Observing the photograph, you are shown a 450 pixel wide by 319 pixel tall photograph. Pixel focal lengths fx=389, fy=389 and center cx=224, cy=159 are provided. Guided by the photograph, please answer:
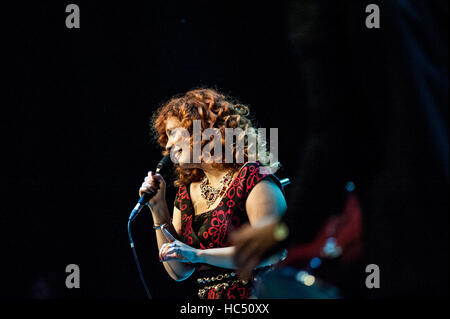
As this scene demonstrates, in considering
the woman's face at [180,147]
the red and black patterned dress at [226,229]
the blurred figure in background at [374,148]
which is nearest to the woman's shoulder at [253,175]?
the red and black patterned dress at [226,229]

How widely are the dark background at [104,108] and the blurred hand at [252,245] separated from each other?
1.36 m

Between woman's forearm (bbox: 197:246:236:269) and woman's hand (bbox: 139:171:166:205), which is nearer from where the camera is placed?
woman's forearm (bbox: 197:246:236:269)

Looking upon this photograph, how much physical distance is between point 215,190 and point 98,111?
30.1 inches

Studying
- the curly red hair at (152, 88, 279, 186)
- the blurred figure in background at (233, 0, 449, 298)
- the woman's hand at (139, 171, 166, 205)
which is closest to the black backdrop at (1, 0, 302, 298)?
the curly red hair at (152, 88, 279, 186)

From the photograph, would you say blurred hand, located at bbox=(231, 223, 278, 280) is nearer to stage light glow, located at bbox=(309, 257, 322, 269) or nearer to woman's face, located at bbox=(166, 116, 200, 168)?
stage light glow, located at bbox=(309, 257, 322, 269)

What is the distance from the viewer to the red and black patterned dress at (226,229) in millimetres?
1323

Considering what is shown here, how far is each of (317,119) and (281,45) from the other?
58.5 inches

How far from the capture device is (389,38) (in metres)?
0.44

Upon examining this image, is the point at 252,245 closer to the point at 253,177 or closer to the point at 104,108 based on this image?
the point at 253,177

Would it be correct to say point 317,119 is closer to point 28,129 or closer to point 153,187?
point 153,187

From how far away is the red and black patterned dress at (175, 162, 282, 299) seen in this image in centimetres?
132
